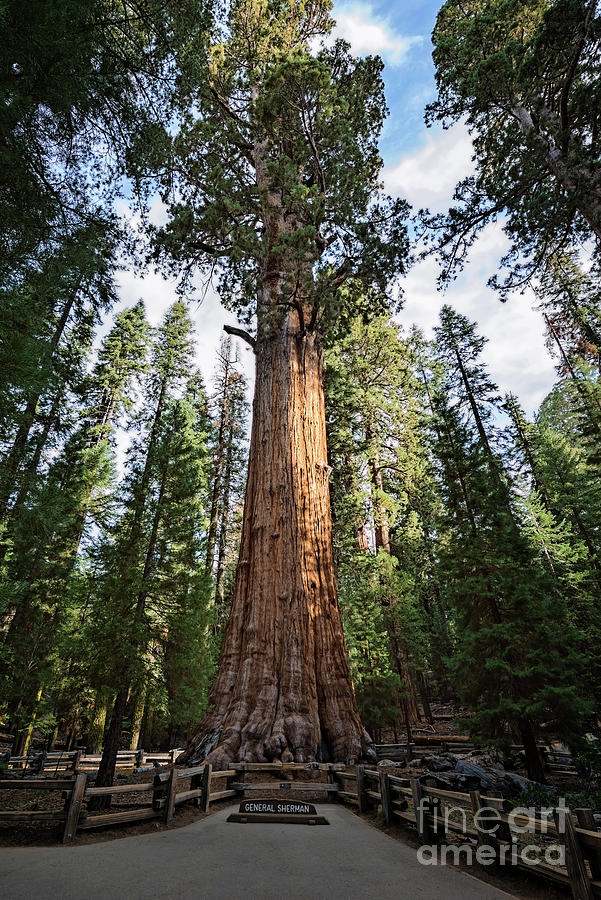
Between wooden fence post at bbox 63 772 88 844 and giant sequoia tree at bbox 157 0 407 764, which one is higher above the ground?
giant sequoia tree at bbox 157 0 407 764

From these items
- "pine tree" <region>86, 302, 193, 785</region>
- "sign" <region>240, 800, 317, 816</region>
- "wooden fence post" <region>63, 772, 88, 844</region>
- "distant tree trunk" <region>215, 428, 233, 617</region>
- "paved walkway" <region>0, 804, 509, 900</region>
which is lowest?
"paved walkway" <region>0, 804, 509, 900</region>

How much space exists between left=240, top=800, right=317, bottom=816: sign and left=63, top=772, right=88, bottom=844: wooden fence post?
6.36 feet

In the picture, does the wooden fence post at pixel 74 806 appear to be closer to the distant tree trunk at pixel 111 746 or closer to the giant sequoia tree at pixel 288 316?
the giant sequoia tree at pixel 288 316

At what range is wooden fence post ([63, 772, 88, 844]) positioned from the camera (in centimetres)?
438

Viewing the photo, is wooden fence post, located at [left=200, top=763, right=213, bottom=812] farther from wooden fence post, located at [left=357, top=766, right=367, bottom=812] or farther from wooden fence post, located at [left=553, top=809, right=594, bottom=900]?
wooden fence post, located at [left=553, top=809, right=594, bottom=900]

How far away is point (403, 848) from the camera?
4258 mm

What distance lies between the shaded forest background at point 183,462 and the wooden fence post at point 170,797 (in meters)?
4.44

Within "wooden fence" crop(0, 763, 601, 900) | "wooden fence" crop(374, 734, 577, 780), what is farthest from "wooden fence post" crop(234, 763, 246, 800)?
"wooden fence" crop(374, 734, 577, 780)

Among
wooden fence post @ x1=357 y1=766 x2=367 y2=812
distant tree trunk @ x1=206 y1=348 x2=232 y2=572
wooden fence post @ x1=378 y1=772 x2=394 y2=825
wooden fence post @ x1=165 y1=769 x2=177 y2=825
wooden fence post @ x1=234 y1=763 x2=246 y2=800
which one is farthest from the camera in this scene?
distant tree trunk @ x1=206 y1=348 x2=232 y2=572

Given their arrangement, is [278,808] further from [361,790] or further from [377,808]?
[377,808]

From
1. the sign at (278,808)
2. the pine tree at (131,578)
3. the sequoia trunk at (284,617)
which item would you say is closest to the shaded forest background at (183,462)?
the pine tree at (131,578)

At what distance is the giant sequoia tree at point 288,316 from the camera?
7453 mm

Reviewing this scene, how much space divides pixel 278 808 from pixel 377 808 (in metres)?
1.60

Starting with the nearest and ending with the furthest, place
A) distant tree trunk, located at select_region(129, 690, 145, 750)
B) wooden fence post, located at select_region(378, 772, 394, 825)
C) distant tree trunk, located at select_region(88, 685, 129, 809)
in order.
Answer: wooden fence post, located at select_region(378, 772, 394, 825) < distant tree trunk, located at select_region(88, 685, 129, 809) < distant tree trunk, located at select_region(129, 690, 145, 750)
